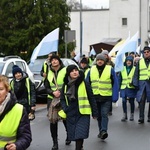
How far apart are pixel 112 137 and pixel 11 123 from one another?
19.7 feet

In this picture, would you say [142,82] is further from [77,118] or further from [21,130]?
[21,130]

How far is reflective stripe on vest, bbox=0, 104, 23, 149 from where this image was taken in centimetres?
414

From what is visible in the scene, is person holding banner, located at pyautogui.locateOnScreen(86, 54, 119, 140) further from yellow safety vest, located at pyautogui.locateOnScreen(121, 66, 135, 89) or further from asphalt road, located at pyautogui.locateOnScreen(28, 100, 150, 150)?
yellow safety vest, located at pyautogui.locateOnScreen(121, 66, 135, 89)

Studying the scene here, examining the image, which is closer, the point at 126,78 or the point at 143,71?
the point at 143,71

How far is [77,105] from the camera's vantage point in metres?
7.73

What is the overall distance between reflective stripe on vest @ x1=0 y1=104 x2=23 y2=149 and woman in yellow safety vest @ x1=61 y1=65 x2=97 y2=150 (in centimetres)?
346

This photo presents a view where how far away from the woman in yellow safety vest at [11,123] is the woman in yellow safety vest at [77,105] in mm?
3459

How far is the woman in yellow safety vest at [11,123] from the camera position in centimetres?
409

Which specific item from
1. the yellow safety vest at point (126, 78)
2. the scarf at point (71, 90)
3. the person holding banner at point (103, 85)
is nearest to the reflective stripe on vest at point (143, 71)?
the yellow safety vest at point (126, 78)

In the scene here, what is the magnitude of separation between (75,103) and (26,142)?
3616 mm

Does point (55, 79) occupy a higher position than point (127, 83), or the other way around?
point (55, 79)

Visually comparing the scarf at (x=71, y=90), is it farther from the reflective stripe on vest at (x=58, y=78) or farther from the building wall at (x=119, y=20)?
the building wall at (x=119, y=20)

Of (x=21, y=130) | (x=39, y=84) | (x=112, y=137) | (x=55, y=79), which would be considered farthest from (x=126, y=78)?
(x=21, y=130)

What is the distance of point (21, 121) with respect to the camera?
4203 millimetres
